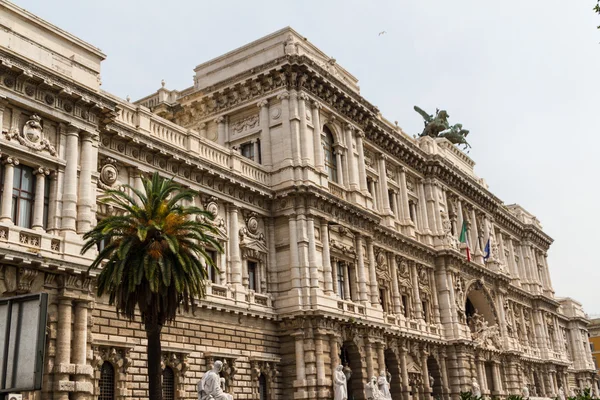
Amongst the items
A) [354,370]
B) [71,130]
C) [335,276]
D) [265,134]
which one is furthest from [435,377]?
[71,130]

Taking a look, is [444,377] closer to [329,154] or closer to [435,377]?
[435,377]

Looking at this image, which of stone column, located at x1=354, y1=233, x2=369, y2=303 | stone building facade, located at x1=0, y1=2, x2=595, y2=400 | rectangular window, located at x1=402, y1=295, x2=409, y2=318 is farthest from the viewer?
rectangular window, located at x1=402, y1=295, x2=409, y2=318

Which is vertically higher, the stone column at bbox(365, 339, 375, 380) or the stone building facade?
the stone building facade

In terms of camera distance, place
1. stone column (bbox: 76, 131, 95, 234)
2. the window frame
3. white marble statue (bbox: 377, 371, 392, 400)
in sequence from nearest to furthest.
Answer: stone column (bbox: 76, 131, 95, 234), white marble statue (bbox: 377, 371, 392, 400), the window frame

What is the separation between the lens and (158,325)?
20016mm

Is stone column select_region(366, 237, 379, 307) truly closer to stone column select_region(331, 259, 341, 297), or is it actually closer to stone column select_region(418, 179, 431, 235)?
stone column select_region(331, 259, 341, 297)

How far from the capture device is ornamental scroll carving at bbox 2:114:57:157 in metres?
20.4

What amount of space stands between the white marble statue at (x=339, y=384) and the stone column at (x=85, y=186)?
42.6ft

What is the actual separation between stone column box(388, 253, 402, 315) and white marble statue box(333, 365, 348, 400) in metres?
9.93

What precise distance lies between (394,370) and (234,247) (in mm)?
12701

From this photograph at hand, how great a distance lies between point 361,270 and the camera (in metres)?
34.1

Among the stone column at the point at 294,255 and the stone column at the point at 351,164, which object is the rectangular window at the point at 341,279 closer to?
the stone column at the point at 294,255

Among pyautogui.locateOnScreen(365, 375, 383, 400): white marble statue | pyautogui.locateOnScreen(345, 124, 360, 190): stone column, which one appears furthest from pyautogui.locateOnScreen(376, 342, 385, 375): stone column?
pyautogui.locateOnScreen(345, 124, 360, 190): stone column

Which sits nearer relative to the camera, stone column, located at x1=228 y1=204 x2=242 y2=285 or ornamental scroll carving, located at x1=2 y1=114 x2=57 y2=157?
ornamental scroll carving, located at x1=2 y1=114 x2=57 y2=157
